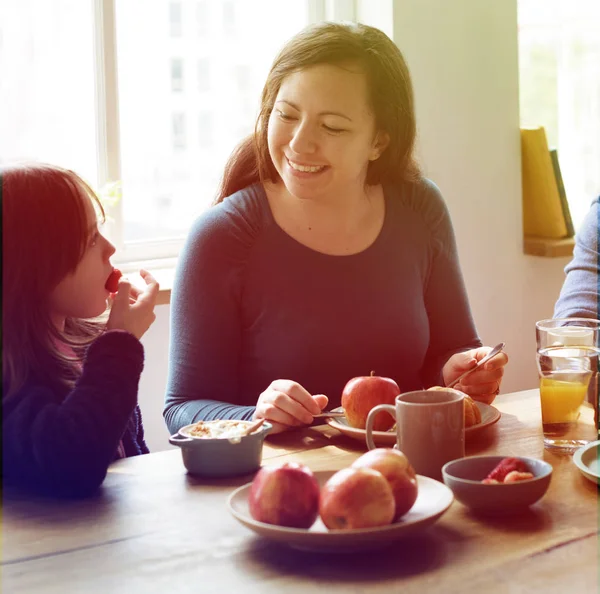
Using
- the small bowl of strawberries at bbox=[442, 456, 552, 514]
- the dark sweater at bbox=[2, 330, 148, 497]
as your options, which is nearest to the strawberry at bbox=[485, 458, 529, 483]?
the small bowl of strawberries at bbox=[442, 456, 552, 514]

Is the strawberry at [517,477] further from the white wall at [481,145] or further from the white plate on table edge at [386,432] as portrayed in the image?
the white wall at [481,145]

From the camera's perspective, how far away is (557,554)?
951mm

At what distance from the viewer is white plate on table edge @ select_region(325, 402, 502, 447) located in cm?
131

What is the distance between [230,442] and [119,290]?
0.32 m

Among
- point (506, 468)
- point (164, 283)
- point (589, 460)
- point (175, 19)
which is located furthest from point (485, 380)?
point (175, 19)

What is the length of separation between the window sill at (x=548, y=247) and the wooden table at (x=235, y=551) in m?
2.05

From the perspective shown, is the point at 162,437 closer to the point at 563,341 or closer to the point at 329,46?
the point at 329,46

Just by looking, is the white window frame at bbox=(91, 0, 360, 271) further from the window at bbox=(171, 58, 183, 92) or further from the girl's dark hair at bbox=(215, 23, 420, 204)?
the girl's dark hair at bbox=(215, 23, 420, 204)

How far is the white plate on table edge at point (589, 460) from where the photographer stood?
3.76 ft

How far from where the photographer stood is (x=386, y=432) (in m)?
1.32

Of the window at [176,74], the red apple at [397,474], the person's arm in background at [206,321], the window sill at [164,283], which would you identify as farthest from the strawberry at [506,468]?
the window at [176,74]

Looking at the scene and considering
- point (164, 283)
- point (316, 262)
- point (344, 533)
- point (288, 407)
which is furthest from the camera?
point (164, 283)

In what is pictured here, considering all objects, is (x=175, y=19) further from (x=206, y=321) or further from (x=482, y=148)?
(x=206, y=321)

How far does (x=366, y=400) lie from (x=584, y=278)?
86 centimetres
